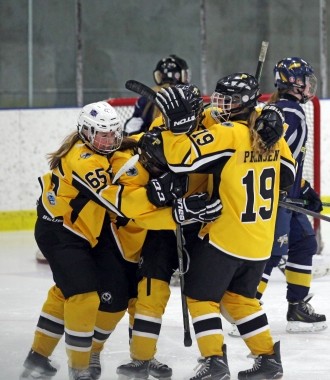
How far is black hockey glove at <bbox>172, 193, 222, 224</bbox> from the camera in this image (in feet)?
9.95

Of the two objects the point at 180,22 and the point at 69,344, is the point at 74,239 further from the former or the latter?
the point at 180,22

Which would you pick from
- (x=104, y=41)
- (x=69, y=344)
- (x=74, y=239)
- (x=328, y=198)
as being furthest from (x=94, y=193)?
(x=104, y=41)

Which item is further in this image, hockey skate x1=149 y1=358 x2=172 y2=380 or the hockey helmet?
the hockey helmet

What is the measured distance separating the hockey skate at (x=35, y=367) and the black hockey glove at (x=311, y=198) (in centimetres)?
125

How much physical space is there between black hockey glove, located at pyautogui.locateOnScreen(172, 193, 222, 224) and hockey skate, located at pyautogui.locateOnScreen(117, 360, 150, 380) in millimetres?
487

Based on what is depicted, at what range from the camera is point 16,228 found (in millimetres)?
6918

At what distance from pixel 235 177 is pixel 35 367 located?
0.92 meters

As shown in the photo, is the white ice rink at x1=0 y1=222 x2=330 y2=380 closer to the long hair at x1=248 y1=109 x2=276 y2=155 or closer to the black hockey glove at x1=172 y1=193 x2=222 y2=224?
the black hockey glove at x1=172 y1=193 x2=222 y2=224

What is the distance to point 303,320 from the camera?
413cm

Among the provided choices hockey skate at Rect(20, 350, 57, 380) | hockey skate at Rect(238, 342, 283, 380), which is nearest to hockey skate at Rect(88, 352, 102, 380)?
hockey skate at Rect(20, 350, 57, 380)

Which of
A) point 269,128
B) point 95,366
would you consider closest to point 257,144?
point 269,128

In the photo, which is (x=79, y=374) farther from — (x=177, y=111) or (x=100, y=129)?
(x=177, y=111)

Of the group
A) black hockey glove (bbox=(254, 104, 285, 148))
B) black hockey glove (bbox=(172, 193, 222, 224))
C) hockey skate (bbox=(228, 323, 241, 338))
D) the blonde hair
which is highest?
black hockey glove (bbox=(254, 104, 285, 148))

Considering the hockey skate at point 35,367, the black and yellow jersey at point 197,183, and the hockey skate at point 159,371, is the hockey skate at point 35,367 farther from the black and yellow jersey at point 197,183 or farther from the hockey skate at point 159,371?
the black and yellow jersey at point 197,183
